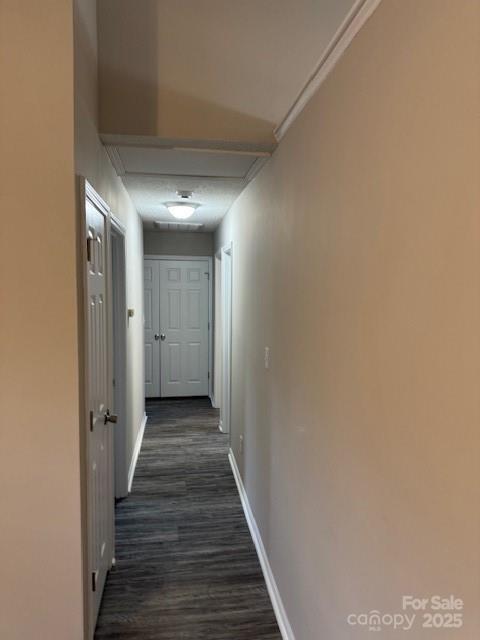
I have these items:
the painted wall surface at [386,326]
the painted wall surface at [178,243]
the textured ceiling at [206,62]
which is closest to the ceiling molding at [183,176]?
the textured ceiling at [206,62]

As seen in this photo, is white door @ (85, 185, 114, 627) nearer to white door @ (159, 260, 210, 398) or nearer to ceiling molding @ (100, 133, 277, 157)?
ceiling molding @ (100, 133, 277, 157)

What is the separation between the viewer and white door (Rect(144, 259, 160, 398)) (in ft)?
20.0

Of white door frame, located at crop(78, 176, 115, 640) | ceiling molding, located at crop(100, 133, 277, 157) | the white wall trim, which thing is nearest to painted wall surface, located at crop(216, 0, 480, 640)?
the white wall trim

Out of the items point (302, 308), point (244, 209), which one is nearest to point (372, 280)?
point (302, 308)

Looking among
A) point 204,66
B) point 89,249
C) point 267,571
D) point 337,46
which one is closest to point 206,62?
point 204,66

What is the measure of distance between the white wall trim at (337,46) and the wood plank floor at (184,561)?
2419 mm

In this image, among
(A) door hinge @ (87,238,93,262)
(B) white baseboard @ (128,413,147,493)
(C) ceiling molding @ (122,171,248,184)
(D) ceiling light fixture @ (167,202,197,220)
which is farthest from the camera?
(D) ceiling light fixture @ (167,202,197,220)

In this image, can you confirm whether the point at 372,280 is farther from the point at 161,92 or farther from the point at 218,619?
the point at 218,619

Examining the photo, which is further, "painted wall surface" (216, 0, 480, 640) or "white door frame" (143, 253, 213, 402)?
"white door frame" (143, 253, 213, 402)

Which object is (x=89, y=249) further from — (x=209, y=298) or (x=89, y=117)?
(x=209, y=298)

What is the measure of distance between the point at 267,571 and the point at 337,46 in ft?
8.30

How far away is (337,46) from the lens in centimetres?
139

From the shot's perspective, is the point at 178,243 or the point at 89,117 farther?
the point at 178,243

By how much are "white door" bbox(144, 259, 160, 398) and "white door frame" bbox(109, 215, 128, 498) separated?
2781 millimetres
